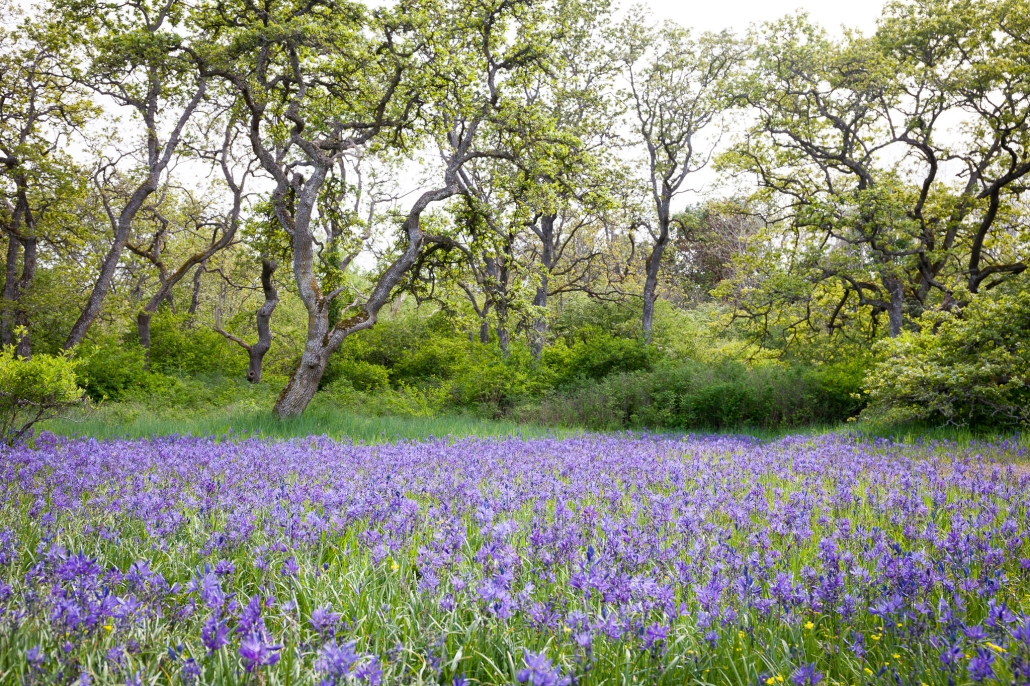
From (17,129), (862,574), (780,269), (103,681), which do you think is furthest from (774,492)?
(17,129)

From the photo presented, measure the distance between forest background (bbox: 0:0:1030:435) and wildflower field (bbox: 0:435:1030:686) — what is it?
17.3ft

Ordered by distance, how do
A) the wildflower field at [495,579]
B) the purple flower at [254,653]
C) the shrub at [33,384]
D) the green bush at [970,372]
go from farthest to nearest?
the green bush at [970,372]
the shrub at [33,384]
the wildflower field at [495,579]
the purple flower at [254,653]

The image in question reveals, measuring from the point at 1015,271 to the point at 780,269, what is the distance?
4940mm

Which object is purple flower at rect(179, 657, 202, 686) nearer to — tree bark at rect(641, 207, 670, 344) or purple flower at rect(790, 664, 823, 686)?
purple flower at rect(790, 664, 823, 686)

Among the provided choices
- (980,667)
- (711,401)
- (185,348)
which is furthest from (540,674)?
(185,348)

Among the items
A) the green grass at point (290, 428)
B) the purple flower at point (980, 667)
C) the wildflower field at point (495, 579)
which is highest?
the purple flower at point (980, 667)

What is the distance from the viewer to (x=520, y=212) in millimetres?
13391

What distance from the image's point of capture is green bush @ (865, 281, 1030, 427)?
9.26 meters

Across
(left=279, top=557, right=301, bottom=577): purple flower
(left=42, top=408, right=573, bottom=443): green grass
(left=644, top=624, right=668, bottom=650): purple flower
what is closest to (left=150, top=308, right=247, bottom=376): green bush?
(left=42, top=408, right=573, bottom=443): green grass

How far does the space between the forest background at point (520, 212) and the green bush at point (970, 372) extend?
0.06m

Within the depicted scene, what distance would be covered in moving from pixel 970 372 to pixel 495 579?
975cm

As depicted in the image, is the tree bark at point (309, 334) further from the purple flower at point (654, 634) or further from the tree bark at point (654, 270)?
the tree bark at point (654, 270)

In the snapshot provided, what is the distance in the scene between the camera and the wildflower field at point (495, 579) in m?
2.03

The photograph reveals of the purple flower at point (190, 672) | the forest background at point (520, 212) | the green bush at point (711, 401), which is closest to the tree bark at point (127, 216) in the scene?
the forest background at point (520, 212)
